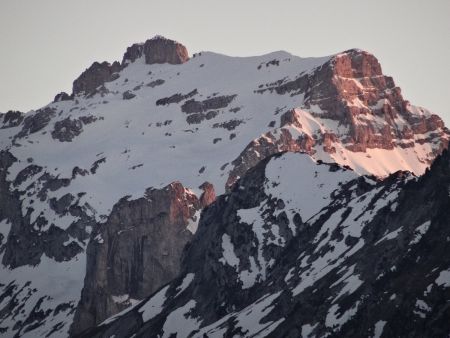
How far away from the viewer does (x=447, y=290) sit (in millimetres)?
173375

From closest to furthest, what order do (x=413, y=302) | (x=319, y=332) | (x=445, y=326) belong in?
(x=445, y=326) < (x=413, y=302) < (x=319, y=332)

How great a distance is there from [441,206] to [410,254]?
9.04 m

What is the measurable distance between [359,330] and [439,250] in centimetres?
1582

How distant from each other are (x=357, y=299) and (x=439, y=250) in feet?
43.9

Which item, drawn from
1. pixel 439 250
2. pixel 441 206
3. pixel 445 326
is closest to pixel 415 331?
pixel 445 326

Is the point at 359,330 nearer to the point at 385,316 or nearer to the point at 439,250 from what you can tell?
the point at 385,316

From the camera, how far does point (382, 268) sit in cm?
19825

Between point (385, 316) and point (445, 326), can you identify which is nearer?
point (445, 326)

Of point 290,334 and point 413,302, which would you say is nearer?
point 413,302

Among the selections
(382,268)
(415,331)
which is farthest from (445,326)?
(382,268)

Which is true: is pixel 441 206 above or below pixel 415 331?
above

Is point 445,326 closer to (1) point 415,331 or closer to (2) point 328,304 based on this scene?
(1) point 415,331

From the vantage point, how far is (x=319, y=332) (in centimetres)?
19200

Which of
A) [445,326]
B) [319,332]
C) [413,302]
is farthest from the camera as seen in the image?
[319,332]
